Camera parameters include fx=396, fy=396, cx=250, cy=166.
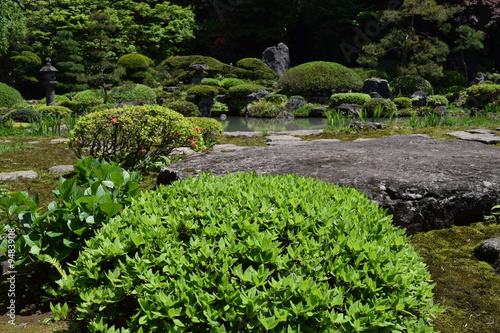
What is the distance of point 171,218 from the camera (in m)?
1.69

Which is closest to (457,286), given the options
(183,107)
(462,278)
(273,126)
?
(462,278)

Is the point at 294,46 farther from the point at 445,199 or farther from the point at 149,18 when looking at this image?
the point at 445,199

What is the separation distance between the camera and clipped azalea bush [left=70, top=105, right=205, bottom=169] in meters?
4.88

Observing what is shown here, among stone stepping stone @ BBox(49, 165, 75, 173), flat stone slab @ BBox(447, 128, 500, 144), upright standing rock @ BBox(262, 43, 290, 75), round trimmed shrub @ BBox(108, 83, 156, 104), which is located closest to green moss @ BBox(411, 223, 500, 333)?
flat stone slab @ BBox(447, 128, 500, 144)

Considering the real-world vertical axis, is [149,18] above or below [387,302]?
above

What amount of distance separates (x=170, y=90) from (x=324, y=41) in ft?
43.5

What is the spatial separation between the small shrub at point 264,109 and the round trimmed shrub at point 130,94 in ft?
14.1

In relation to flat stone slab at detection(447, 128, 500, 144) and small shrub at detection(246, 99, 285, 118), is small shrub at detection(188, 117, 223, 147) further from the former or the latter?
small shrub at detection(246, 99, 285, 118)

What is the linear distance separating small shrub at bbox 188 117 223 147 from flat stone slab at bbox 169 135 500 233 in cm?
253

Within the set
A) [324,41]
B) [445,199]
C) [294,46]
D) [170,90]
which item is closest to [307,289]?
[445,199]

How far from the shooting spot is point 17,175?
15.9 ft

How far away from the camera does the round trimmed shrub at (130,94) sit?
56.2 ft

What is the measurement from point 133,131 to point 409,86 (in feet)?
58.3

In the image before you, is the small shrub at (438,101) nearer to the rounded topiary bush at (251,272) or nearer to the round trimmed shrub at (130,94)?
the round trimmed shrub at (130,94)
